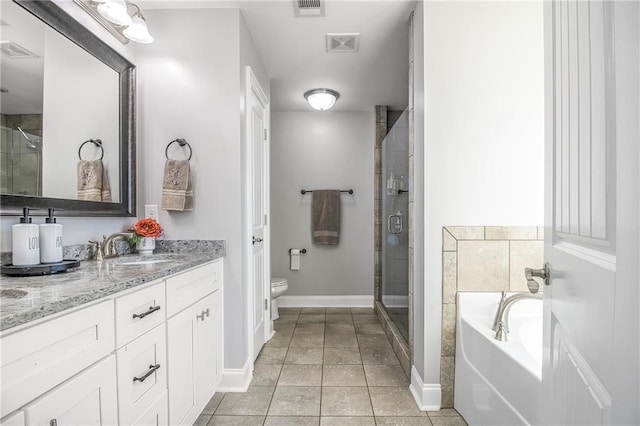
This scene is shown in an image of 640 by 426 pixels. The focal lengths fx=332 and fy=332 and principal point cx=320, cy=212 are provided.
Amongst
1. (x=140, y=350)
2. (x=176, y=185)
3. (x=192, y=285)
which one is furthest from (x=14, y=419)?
(x=176, y=185)

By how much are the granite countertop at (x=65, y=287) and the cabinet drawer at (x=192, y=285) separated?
6 cm

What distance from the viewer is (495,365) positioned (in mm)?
1495

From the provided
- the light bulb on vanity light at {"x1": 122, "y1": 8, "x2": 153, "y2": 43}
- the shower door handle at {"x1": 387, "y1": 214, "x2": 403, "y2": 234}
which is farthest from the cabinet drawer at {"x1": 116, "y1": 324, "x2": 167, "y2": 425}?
the shower door handle at {"x1": 387, "y1": 214, "x2": 403, "y2": 234}

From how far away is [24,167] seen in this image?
52.8 inches

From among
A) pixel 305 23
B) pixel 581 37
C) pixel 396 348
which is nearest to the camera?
pixel 581 37

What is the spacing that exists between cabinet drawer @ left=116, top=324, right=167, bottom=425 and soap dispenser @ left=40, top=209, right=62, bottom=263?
51 cm

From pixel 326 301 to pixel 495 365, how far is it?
105 inches

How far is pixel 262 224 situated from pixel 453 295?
5.04ft

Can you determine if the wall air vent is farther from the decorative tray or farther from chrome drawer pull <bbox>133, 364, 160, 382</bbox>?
chrome drawer pull <bbox>133, 364, 160, 382</bbox>

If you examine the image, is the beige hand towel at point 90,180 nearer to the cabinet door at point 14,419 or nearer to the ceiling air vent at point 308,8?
the cabinet door at point 14,419

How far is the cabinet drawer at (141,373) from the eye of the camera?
3.51ft

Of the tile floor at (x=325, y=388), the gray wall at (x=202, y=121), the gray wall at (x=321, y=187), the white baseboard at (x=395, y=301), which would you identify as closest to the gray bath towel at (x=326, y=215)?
the gray wall at (x=321, y=187)

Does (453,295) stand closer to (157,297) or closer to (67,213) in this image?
(157,297)

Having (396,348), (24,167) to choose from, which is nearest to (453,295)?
(396,348)
